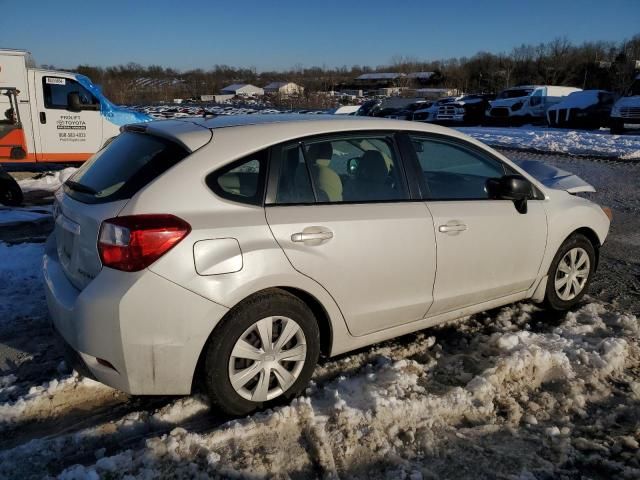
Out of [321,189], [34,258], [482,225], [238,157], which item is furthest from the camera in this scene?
[34,258]

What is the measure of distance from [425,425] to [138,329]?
1.66 meters

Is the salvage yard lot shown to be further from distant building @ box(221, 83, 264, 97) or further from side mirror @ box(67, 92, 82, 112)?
distant building @ box(221, 83, 264, 97)

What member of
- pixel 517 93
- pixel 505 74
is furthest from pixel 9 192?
pixel 505 74

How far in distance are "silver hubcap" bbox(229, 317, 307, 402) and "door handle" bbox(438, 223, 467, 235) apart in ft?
3.97

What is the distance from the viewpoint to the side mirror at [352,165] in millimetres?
3490

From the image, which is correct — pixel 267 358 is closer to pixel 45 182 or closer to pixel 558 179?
pixel 558 179

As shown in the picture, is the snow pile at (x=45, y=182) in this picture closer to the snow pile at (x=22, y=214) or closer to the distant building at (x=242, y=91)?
the snow pile at (x=22, y=214)

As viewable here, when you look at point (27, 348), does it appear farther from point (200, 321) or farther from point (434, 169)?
point (434, 169)

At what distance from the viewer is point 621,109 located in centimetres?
1997

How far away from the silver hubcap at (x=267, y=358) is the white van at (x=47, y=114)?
34.5 feet

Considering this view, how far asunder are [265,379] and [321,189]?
1165mm

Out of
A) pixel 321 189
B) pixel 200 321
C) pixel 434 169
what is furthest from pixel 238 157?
pixel 434 169

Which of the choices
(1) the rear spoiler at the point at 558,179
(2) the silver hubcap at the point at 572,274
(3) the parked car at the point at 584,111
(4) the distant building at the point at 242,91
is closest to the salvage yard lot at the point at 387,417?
(2) the silver hubcap at the point at 572,274

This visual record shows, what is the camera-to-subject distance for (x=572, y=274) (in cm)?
457
